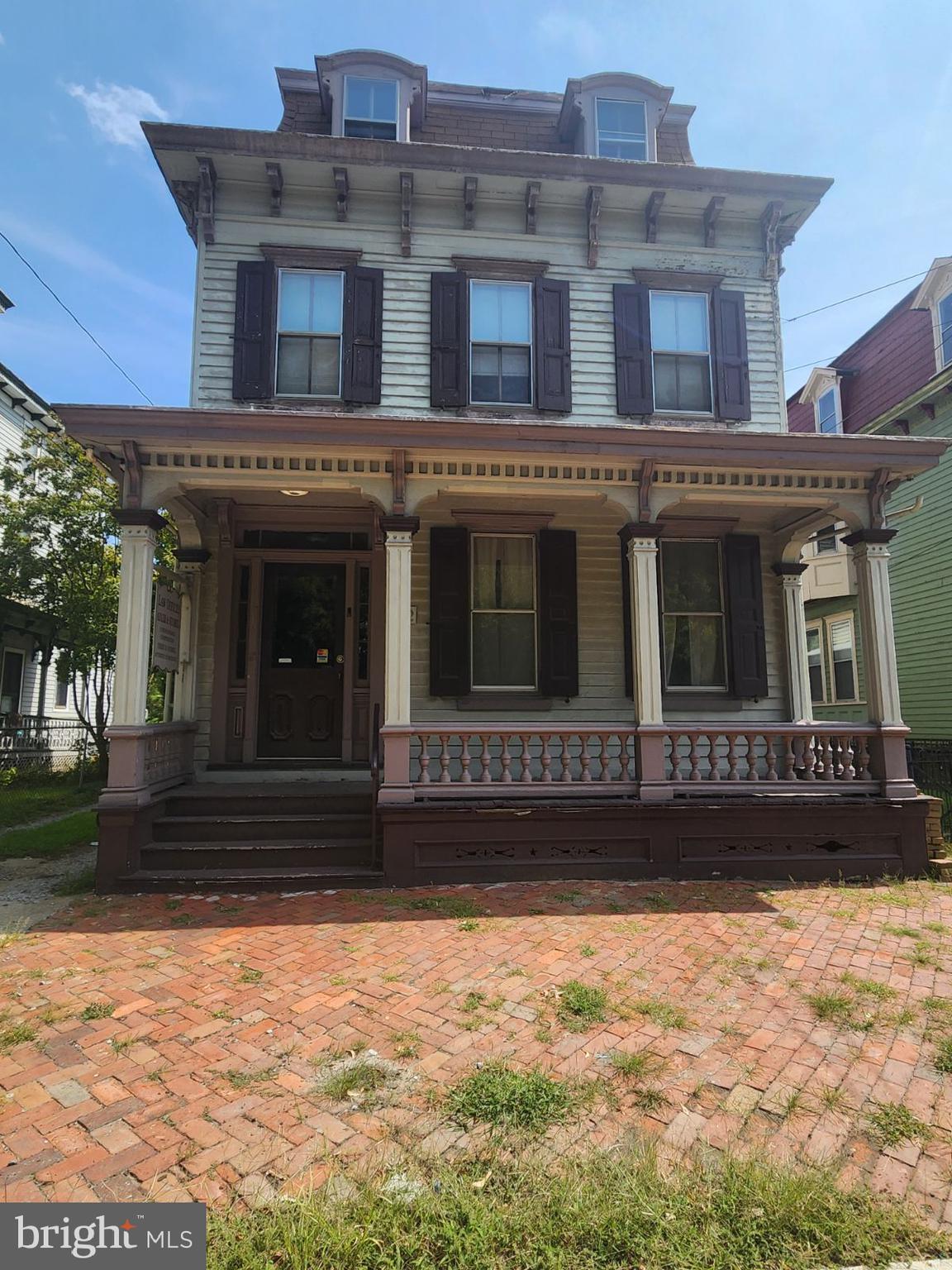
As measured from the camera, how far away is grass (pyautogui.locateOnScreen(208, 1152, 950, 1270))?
1.84 metres

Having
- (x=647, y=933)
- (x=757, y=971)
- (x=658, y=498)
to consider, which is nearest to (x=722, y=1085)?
(x=757, y=971)

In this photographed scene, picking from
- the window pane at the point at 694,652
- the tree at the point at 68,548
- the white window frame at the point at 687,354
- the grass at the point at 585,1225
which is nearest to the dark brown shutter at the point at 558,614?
the window pane at the point at 694,652

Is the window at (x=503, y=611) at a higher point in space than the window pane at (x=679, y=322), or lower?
lower

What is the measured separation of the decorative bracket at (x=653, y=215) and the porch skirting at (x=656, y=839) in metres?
6.78

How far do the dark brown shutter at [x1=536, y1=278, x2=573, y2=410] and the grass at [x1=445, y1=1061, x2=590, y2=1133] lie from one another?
6.78 m

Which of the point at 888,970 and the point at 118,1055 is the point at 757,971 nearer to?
the point at 888,970

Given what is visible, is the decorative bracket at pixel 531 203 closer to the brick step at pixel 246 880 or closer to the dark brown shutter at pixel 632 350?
the dark brown shutter at pixel 632 350

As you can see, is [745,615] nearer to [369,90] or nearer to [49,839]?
[369,90]

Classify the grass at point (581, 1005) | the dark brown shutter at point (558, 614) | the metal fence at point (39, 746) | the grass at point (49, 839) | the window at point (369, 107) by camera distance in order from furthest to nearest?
the metal fence at point (39, 746), the window at point (369, 107), the dark brown shutter at point (558, 614), the grass at point (49, 839), the grass at point (581, 1005)

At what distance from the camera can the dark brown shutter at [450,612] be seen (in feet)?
24.1

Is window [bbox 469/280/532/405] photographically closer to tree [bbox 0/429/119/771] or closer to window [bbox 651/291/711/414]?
window [bbox 651/291/711/414]

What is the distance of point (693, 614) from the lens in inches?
315

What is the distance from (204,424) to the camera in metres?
5.68

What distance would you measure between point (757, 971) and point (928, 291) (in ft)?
45.6
